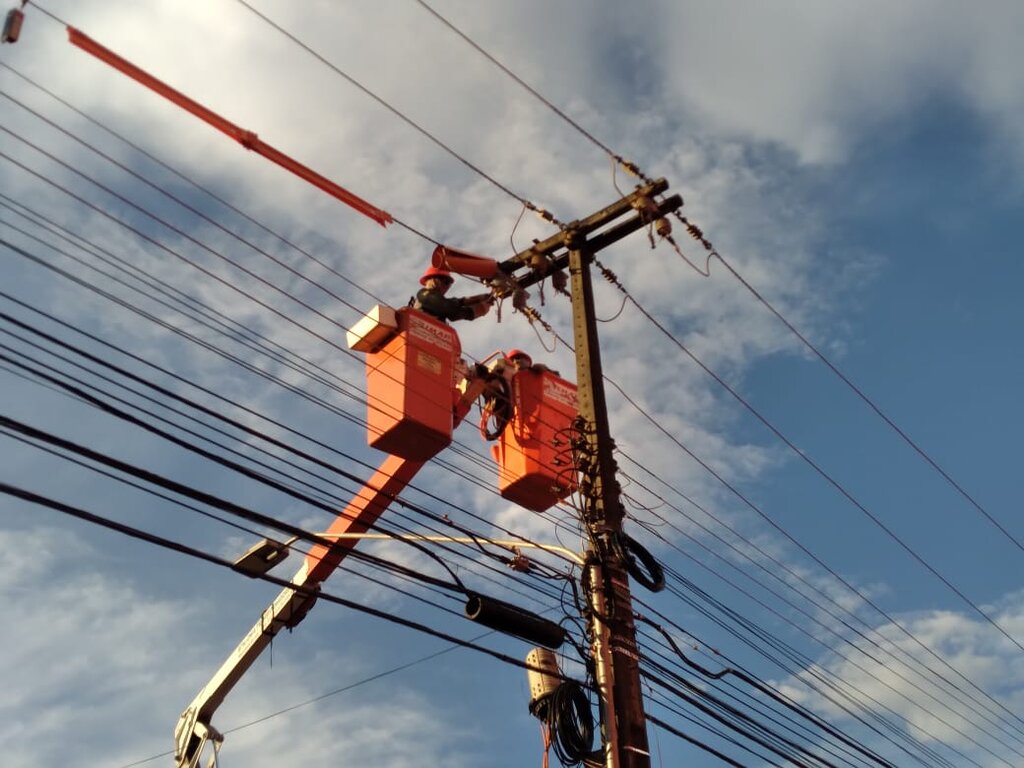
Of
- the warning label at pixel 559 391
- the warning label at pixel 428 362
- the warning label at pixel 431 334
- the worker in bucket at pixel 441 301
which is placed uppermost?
the worker in bucket at pixel 441 301

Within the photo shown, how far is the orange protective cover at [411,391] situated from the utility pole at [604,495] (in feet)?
6.10

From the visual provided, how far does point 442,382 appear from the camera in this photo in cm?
1091

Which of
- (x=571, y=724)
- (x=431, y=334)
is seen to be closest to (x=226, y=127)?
(x=431, y=334)

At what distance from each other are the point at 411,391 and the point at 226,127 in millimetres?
3179

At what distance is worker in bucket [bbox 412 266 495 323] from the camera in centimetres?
1196

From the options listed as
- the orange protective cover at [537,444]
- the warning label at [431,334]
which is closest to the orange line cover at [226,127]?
the warning label at [431,334]

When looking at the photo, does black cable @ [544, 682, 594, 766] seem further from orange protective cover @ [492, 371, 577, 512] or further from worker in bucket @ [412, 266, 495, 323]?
worker in bucket @ [412, 266, 495, 323]

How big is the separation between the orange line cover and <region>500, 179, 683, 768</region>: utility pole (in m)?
2.89

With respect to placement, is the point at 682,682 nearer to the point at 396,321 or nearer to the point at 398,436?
the point at 398,436

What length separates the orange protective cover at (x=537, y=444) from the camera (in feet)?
38.4

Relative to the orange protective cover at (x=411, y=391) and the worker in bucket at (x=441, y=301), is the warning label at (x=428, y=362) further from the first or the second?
the worker in bucket at (x=441, y=301)

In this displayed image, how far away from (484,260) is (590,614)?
4.98 m

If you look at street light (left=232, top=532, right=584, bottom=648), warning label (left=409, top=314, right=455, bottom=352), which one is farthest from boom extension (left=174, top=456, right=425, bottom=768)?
warning label (left=409, top=314, right=455, bottom=352)

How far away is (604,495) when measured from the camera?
11273 millimetres
